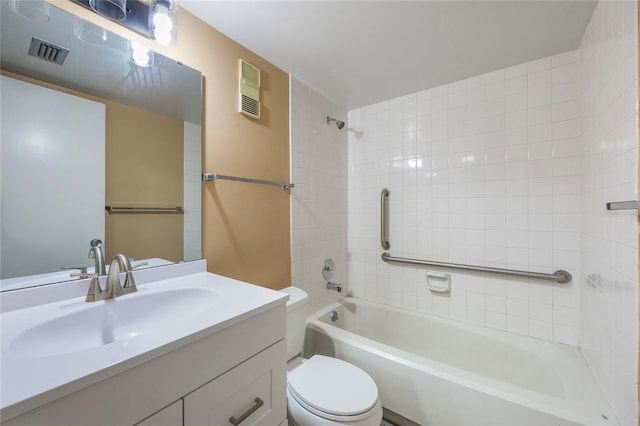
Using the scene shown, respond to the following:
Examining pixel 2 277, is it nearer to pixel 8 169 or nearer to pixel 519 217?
pixel 8 169

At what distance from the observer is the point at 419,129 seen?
2.12 m

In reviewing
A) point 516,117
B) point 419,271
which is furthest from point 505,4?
point 419,271

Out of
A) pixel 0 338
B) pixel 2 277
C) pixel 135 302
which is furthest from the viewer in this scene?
pixel 135 302

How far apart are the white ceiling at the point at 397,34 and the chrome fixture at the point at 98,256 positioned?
1169 mm

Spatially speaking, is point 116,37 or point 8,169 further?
point 116,37

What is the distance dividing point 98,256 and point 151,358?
0.63m

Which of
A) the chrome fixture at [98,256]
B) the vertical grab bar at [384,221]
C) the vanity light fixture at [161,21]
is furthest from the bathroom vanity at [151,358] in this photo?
the vertical grab bar at [384,221]

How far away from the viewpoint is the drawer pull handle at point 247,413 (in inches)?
30.1

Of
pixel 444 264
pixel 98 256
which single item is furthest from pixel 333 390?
pixel 444 264

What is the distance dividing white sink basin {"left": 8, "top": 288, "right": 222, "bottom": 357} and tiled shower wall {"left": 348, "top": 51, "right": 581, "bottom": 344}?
66.5 inches

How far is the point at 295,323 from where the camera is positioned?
4.95ft

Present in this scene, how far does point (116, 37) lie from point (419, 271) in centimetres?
231

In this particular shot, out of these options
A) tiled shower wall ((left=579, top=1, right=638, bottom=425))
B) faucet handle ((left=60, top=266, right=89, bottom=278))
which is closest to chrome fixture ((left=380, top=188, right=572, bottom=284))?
tiled shower wall ((left=579, top=1, right=638, bottom=425))

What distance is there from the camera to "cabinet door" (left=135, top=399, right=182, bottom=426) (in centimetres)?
60
